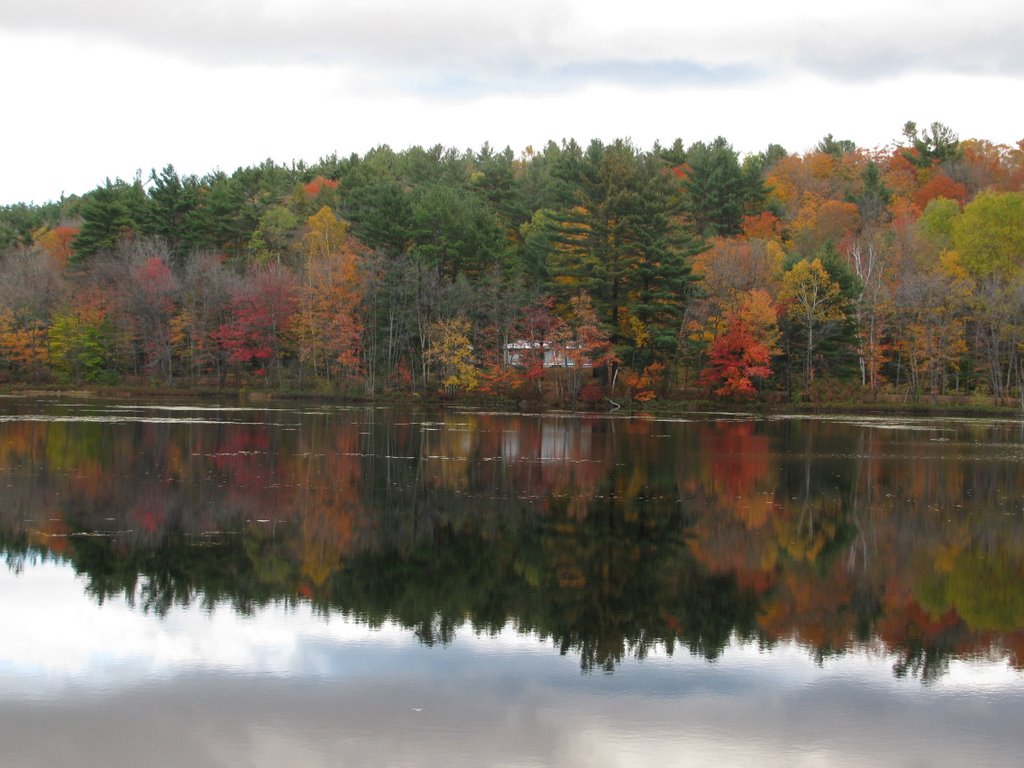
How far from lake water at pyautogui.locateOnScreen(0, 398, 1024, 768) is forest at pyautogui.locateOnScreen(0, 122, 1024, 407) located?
39049mm

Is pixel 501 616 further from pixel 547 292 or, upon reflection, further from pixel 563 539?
pixel 547 292

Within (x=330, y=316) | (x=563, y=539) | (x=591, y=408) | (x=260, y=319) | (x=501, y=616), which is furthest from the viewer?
(x=260, y=319)

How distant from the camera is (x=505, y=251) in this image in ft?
255

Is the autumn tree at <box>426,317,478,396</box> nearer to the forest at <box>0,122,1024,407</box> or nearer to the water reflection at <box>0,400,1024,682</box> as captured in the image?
the forest at <box>0,122,1024,407</box>

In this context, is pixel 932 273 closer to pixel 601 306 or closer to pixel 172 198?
pixel 601 306

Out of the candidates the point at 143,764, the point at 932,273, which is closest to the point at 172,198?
the point at 932,273

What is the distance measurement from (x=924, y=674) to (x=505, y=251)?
67693 mm

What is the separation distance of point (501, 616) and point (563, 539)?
4981mm

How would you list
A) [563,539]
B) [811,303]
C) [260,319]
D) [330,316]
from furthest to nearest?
[260,319], [330,316], [811,303], [563,539]

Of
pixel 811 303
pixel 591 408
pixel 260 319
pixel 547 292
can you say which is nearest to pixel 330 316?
pixel 260 319

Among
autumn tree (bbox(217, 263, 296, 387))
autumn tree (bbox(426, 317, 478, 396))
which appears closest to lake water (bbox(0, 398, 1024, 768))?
autumn tree (bbox(426, 317, 478, 396))

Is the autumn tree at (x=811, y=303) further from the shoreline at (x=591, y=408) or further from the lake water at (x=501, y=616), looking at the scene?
the lake water at (x=501, y=616)

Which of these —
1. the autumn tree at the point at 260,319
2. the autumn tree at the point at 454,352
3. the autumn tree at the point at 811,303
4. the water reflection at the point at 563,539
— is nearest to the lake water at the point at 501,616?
the water reflection at the point at 563,539

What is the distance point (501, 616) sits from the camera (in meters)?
13.5
